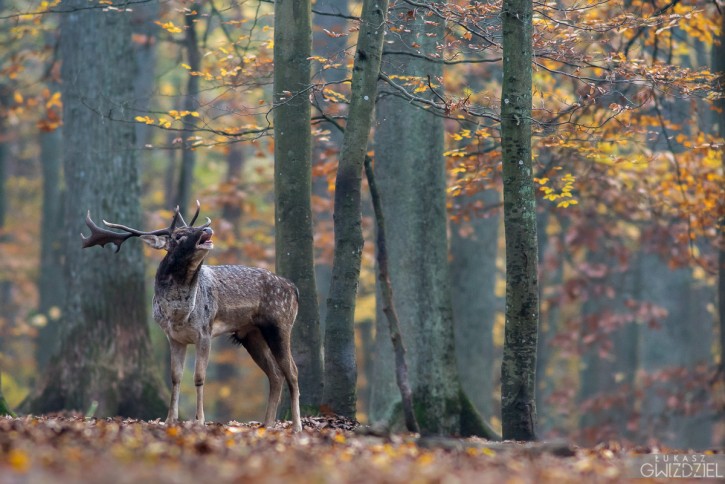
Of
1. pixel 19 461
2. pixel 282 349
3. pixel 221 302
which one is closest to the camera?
pixel 19 461

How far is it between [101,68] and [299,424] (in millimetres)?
7236

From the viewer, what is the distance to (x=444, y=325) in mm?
13867

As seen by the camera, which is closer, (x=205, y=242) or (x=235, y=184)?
(x=205, y=242)

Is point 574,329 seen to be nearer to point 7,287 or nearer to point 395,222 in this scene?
point 395,222

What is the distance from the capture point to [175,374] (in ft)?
34.3

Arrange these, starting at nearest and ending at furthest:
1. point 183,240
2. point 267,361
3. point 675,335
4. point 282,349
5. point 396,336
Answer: point 396,336
point 183,240
point 282,349
point 267,361
point 675,335

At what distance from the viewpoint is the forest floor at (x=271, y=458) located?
5.58 meters

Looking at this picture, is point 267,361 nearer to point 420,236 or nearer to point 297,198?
point 297,198

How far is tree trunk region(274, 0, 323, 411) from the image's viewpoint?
11750 mm

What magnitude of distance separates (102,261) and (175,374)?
15.2 ft

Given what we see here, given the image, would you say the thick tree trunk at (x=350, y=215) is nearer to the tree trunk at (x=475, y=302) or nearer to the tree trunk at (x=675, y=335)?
the tree trunk at (x=475, y=302)

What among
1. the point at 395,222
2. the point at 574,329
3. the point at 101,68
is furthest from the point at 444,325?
the point at 574,329

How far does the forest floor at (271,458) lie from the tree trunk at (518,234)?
1.09 m

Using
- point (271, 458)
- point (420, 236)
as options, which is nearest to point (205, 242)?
point (271, 458)
